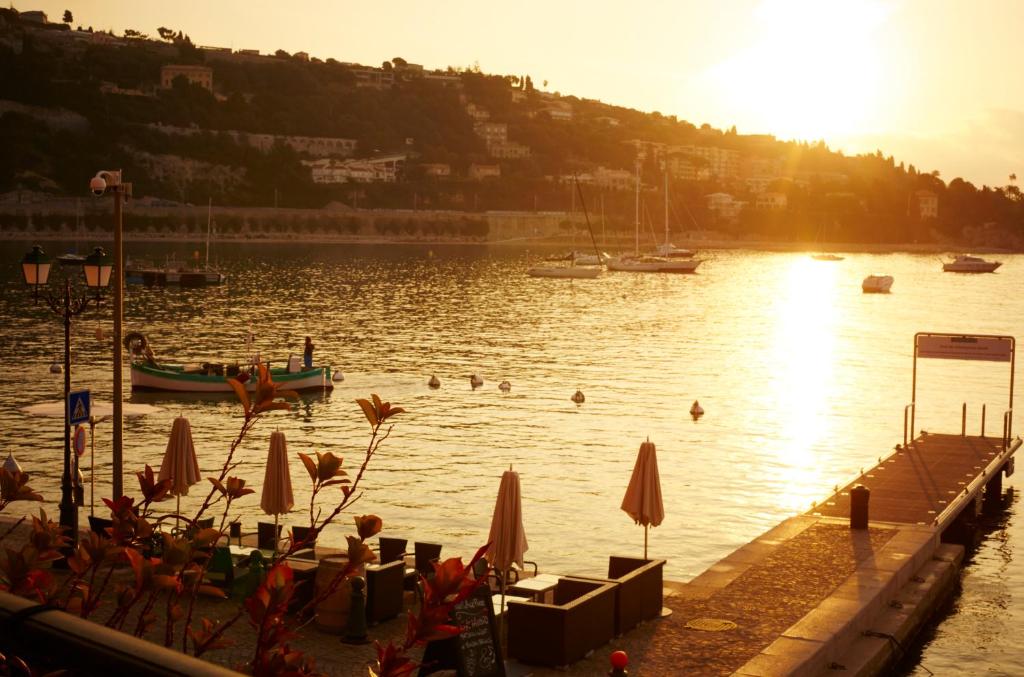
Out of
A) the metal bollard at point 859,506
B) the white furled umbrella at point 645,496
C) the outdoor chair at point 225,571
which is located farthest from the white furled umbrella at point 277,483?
A: the metal bollard at point 859,506

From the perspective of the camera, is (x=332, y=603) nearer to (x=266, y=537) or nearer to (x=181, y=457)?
(x=266, y=537)

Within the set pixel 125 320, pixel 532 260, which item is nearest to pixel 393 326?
pixel 125 320

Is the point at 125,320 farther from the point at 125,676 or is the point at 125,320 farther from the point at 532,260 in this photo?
the point at 532,260

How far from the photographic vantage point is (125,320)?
251ft

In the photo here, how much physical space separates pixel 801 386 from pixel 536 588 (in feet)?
129

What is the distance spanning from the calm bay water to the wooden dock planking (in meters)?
1.38

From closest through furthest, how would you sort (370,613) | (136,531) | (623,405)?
(136,531)
(370,613)
(623,405)

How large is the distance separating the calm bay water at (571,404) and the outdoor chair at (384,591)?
7.52 metres

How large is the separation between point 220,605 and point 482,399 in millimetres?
29335

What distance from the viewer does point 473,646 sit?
12359 mm

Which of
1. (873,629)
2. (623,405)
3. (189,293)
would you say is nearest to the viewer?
(873,629)

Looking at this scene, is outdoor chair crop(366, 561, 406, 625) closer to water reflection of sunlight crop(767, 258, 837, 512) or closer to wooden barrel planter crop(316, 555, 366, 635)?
wooden barrel planter crop(316, 555, 366, 635)

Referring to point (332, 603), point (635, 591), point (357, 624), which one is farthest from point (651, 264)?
point (357, 624)

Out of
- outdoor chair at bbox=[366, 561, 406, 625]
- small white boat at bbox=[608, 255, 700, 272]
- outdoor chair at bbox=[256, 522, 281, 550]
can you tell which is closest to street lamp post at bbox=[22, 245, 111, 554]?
outdoor chair at bbox=[256, 522, 281, 550]
